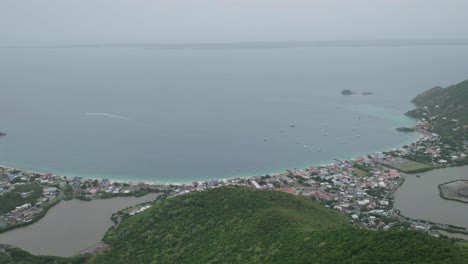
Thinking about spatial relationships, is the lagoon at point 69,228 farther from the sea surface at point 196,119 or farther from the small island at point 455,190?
the small island at point 455,190

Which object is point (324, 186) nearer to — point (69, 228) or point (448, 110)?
point (69, 228)

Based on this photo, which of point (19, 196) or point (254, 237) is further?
point (19, 196)

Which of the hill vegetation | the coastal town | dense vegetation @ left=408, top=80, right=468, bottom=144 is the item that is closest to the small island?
the coastal town

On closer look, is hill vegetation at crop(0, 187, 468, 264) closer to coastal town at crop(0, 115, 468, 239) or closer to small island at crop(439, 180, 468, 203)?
coastal town at crop(0, 115, 468, 239)

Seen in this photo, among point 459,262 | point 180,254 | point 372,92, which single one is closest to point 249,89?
point 372,92

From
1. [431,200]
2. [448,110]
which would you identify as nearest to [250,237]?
[431,200]

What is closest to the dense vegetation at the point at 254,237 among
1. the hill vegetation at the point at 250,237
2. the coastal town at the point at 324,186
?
the hill vegetation at the point at 250,237

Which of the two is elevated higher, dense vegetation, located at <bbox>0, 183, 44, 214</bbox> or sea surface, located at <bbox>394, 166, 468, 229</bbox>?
dense vegetation, located at <bbox>0, 183, 44, 214</bbox>
